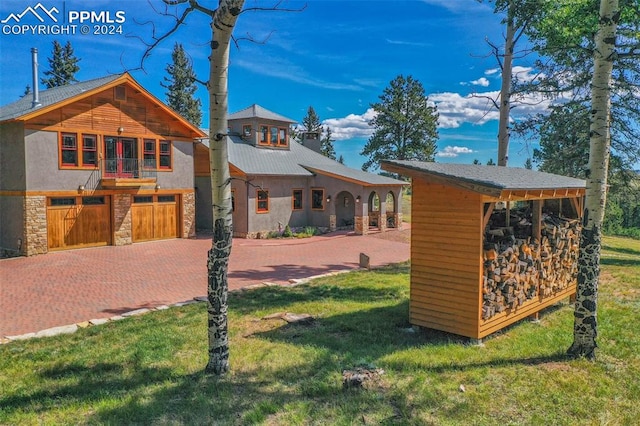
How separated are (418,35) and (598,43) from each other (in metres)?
12.4

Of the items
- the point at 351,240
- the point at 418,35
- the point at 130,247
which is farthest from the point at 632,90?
the point at 130,247

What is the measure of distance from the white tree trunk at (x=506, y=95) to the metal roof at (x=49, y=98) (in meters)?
15.1

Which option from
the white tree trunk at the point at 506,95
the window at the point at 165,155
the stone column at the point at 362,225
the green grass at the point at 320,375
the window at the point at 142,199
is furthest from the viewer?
the stone column at the point at 362,225

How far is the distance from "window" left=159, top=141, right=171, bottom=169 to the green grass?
1383 cm

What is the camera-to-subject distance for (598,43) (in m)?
5.99

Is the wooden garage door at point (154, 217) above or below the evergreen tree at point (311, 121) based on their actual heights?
below

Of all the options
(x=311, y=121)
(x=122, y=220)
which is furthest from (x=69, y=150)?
(x=311, y=121)

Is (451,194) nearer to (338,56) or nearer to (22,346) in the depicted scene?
(22,346)

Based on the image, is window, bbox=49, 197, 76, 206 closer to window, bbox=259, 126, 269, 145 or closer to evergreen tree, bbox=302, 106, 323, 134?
window, bbox=259, 126, 269, 145

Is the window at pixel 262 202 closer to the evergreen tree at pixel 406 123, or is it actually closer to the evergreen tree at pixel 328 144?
the evergreen tree at pixel 406 123

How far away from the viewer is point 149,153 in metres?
20.4

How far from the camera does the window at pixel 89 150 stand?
18.0 meters

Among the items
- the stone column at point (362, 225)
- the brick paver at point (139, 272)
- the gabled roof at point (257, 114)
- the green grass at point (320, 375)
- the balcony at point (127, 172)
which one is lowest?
the brick paver at point (139, 272)

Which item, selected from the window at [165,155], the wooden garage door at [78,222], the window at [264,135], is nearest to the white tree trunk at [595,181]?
the wooden garage door at [78,222]
